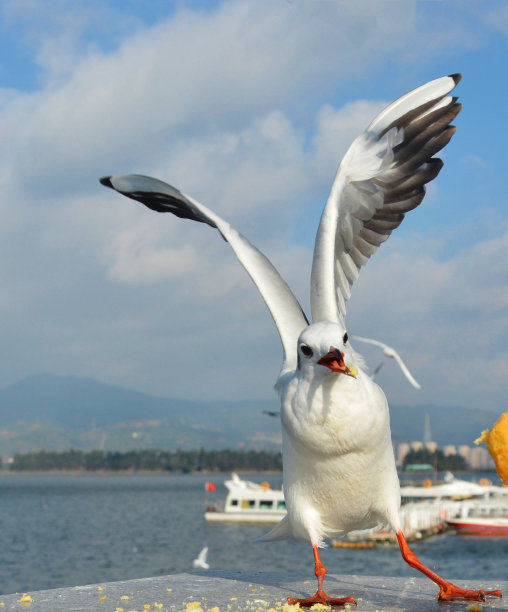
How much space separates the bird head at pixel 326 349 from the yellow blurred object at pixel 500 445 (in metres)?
1.05

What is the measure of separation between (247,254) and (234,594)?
10.7ft

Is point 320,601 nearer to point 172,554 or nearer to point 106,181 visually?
point 106,181

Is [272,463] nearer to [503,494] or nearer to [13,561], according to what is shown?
[503,494]

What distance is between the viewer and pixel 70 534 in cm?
6362

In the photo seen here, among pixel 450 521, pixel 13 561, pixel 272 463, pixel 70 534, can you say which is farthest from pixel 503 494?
pixel 272 463

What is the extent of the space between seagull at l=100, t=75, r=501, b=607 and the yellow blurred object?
41.8 inches

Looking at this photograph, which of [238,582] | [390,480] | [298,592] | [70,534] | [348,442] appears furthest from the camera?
[70,534]

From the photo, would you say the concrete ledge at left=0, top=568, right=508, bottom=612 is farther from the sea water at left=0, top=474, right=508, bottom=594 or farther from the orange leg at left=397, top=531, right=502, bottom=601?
the sea water at left=0, top=474, right=508, bottom=594

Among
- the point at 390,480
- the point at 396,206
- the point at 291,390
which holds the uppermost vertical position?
the point at 396,206

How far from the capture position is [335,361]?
5.78 meters

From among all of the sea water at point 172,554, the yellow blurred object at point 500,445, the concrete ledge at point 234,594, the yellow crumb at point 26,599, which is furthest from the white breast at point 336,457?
the sea water at point 172,554

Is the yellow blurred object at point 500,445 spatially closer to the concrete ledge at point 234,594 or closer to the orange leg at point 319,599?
the concrete ledge at point 234,594

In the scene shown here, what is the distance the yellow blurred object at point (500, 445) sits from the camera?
525cm

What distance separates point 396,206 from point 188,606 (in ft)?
14.9
